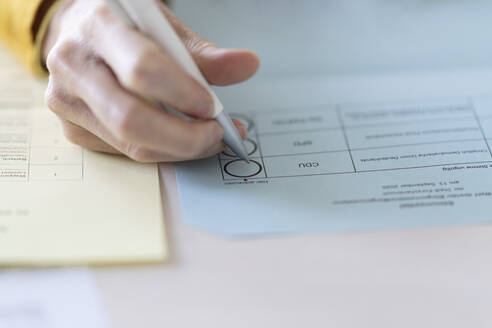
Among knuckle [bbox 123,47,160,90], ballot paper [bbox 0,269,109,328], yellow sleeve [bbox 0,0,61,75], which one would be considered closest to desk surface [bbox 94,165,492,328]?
ballot paper [bbox 0,269,109,328]

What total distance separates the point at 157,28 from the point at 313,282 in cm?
23

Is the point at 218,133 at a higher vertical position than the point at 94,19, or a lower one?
lower

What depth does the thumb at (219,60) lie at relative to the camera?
18.4 inches

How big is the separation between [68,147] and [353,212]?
28 centimetres

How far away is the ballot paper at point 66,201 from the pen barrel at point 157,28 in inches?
4.7

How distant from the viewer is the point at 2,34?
26.6 inches

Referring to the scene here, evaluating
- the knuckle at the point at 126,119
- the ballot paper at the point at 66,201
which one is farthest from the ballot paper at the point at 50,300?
the knuckle at the point at 126,119

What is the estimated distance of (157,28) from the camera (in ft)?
1.37

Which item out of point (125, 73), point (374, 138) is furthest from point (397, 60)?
point (125, 73)

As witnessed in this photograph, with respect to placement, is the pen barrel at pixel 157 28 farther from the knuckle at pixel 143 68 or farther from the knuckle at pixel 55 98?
the knuckle at pixel 55 98

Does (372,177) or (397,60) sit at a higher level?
(397,60)

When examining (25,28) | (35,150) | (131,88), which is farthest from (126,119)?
(25,28)

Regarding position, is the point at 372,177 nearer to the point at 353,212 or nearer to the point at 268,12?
the point at 353,212

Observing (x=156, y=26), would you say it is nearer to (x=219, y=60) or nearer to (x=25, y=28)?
(x=219, y=60)
